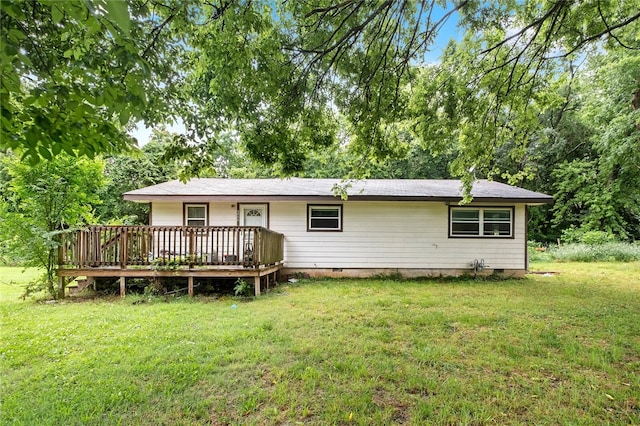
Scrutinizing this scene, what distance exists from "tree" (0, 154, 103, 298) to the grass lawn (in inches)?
37.8

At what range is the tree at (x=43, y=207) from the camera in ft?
20.9

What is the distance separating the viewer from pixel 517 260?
9.91 meters

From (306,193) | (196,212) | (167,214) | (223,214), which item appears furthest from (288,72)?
(167,214)

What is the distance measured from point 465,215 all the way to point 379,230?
2.70m

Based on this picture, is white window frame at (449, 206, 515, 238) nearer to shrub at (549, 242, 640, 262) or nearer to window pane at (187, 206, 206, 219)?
shrub at (549, 242, 640, 262)

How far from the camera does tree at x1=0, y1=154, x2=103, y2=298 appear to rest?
6371mm

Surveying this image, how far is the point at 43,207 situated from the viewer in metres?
6.62

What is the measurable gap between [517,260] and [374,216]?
14.8 feet

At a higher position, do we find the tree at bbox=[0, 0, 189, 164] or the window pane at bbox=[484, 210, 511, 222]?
the tree at bbox=[0, 0, 189, 164]

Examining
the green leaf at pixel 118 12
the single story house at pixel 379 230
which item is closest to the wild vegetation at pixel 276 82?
the green leaf at pixel 118 12

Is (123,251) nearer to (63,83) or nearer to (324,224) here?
(324,224)

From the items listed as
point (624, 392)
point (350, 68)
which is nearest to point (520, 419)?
point (624, 392)

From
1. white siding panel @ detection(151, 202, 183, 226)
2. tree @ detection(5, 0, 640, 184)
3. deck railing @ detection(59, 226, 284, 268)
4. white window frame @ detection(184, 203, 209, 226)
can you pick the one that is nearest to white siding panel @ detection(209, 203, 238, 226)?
white window frame @ detection(184, 203, 209, 226)

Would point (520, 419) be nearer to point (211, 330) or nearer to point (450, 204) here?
point (211, 330)
